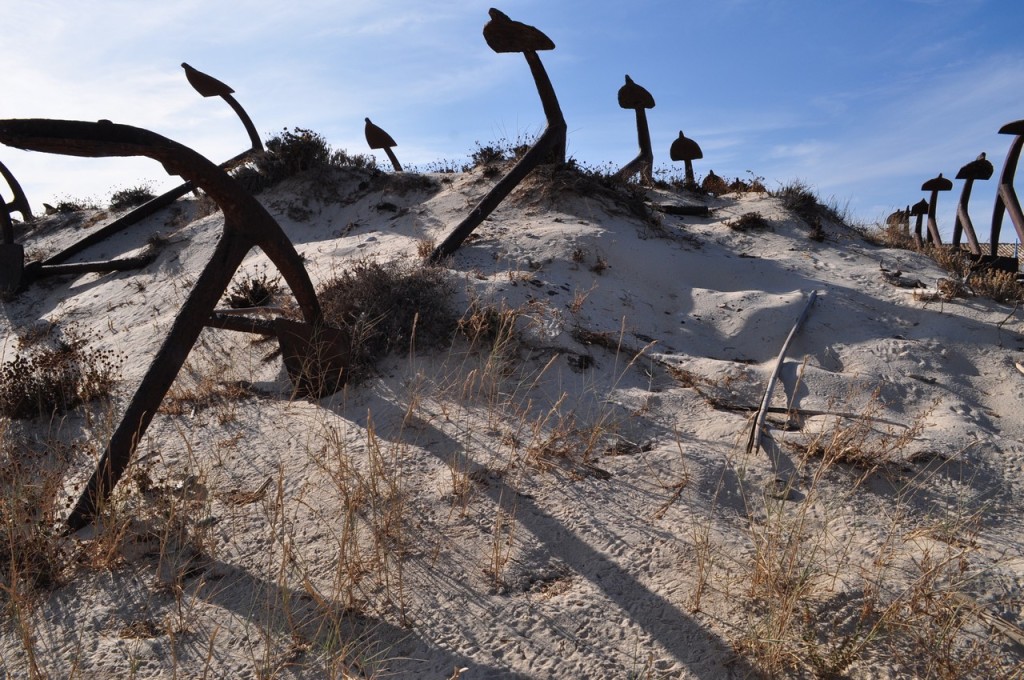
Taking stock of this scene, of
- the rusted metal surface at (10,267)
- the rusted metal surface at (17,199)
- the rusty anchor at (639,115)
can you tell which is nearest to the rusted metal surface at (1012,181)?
the rusty anchor at (639,115)

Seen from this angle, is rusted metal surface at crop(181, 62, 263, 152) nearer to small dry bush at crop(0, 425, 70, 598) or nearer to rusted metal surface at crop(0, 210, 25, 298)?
rusted metal surface at crop(0, 210, 25, 298)

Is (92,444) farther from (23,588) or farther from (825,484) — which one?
(825,484)

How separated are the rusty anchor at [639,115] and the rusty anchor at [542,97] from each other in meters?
1.77

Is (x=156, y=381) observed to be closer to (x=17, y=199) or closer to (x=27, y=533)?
(x=27, y=533)

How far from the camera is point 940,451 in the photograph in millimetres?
3209

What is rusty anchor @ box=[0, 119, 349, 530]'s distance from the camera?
2.62m

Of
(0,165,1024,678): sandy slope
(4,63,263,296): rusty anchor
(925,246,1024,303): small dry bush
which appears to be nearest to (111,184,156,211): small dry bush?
(4,63,263,296): rusty anchor

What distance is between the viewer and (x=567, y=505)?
288 centimetres

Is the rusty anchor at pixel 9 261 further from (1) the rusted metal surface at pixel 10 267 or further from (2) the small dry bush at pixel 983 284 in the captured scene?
(2) the small dry bush at pixel 983 284

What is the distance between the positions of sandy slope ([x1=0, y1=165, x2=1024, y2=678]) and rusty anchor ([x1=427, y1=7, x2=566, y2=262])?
584 millimetres

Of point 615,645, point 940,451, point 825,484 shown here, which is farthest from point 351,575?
point 940,451

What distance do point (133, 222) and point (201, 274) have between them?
7556 mm

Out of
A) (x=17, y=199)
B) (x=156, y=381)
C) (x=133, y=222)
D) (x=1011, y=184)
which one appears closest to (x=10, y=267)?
(x=133, y=222)

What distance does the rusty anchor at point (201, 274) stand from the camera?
2.62 meters
